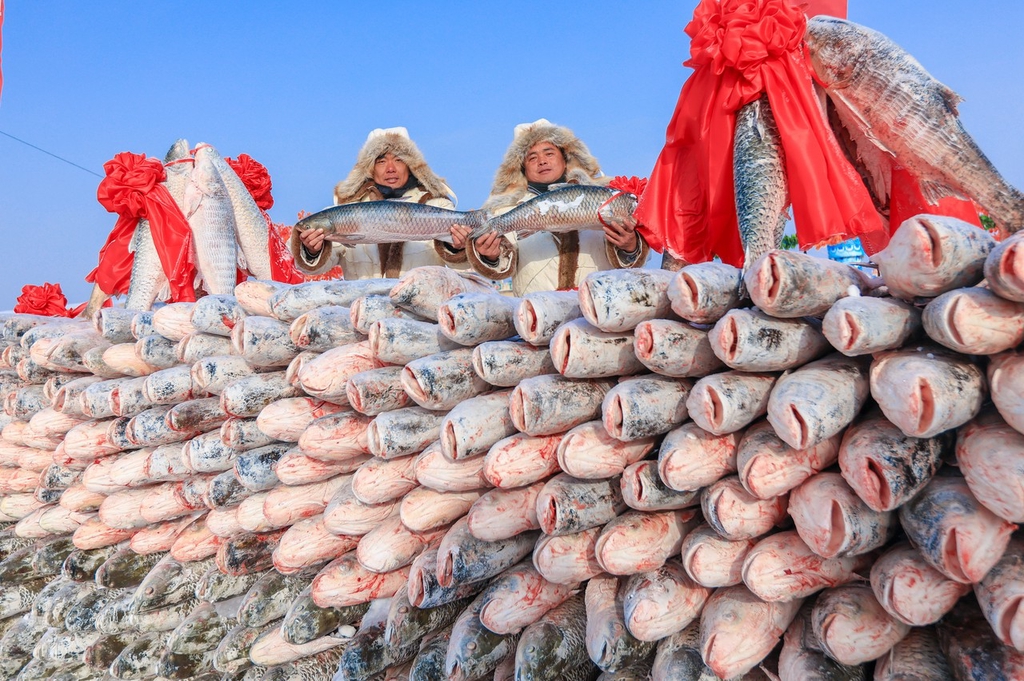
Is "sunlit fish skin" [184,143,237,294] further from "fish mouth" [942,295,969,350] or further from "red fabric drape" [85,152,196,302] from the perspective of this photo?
"fish mouth" [942,295,969,350]

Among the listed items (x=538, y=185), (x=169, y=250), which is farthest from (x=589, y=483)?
(x=538, y=185)

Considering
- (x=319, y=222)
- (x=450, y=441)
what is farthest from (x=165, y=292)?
Answer: (x=450, y=441)

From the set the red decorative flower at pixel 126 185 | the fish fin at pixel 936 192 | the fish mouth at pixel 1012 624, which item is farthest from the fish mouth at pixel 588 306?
the red decorative flower at pixel 126 185

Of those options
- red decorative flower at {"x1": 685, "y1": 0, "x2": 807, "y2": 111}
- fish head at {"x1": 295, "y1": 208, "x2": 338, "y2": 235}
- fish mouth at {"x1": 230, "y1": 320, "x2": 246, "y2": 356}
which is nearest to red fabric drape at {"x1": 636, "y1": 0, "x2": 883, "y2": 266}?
red decorative flower at {"x1": 685, "y1": 0, "x2": 807, "y2": 111}

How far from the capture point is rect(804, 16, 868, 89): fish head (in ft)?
5.95

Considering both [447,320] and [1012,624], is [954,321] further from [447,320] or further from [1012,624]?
[447,320]

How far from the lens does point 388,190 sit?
4.70m

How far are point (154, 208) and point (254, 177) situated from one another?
1136 millimetres

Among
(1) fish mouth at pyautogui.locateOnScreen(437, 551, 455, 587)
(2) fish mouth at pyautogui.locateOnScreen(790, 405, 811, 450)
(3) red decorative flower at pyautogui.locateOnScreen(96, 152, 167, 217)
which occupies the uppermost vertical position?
(3) red decorative flower at pyautogui.locateOnScreen(96, 152, 167, 217)

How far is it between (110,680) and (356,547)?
1.02 m

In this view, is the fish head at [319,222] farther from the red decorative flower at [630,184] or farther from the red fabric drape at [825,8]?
the red fabric drape at [825,8]

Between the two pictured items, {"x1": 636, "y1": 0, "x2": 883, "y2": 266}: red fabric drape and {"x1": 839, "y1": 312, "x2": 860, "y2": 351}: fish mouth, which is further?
{"x1": 636, "y1": 0, "x2": 883, "y2": 266}: red fabric drape

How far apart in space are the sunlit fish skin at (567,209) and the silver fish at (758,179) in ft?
Answer: 5.34

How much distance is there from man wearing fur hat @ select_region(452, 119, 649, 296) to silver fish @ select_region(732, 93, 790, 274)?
1.61 meters
